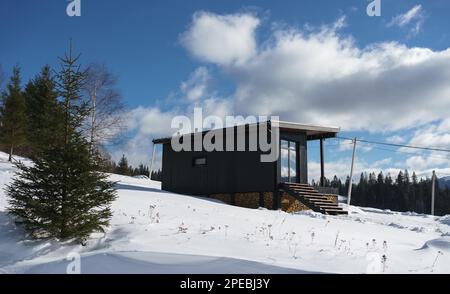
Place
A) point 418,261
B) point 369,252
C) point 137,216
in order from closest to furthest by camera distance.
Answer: point 418,261
point 369,252
point 137,216

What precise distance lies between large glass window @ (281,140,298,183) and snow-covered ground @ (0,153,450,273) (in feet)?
24.5

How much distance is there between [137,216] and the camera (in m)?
9.47

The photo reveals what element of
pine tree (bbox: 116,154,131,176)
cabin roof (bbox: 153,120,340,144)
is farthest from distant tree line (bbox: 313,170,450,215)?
cabin roof (bbox: 153,120,340,144)

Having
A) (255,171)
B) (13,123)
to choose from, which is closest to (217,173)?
(255,171)

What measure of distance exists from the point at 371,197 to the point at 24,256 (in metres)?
82.5

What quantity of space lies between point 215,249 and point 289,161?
39.0 feet

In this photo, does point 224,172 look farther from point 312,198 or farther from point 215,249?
point 215,249

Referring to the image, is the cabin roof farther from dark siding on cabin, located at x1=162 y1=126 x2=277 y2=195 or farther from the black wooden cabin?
dark siding on cabin, located at x1=162 y1=126 x2=277 y2=195

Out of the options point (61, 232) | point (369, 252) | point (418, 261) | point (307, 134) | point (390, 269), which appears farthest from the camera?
point (307, 134)

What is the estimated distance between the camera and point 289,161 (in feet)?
59.1

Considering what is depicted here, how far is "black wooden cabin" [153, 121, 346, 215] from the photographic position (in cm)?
1722
